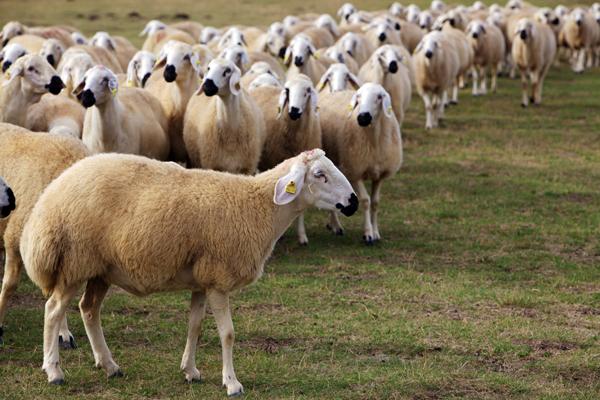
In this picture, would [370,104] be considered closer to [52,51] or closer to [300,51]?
[300,51]

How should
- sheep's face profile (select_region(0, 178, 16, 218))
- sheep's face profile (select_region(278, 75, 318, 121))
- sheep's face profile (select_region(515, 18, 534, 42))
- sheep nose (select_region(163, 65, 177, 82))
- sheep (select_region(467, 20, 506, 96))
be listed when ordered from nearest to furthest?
sheep's face profile (select_region(0, 178, 16, 218)), sheep's face profile (select_region(278, 75, 318, 121)), sheep nose (select_region(163, 65, 177, 82)), sheep's face profile (select_region(515, 18, 534, 42)), sheep (select_region(467, 20, 506, 96))

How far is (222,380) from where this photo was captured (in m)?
6.11

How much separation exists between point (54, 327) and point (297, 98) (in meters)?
4.39

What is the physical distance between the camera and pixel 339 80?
11.8m

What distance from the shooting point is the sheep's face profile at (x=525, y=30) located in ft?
65.2

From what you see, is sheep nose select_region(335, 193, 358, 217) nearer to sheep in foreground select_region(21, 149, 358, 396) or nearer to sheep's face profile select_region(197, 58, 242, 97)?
sheep in foreground select_region(21, 149, 358, 396)

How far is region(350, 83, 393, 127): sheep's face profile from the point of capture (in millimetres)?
9898

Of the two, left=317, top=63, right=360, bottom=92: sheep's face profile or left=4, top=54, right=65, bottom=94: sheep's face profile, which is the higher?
left=4, top=54, right=65, bottom=94: sheep's face profile

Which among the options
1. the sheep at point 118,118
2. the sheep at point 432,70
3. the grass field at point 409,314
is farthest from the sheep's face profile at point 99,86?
the sheep at point 432,70

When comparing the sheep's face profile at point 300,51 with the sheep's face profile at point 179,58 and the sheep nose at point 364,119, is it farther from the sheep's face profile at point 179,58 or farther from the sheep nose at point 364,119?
the sheep nose at point 364,119

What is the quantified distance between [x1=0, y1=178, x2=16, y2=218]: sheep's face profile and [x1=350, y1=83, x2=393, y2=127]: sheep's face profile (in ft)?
14.3

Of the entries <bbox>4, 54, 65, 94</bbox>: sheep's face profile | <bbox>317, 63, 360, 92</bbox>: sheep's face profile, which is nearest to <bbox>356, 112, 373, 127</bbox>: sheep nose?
<bbox>317, 63, 360, 92</bbox>: sheep's face profile

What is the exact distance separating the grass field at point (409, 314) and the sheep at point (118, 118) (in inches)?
63.0

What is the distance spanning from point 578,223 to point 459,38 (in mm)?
9394
